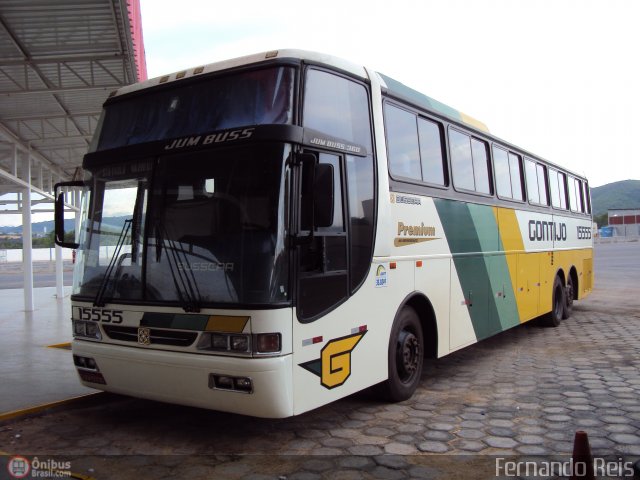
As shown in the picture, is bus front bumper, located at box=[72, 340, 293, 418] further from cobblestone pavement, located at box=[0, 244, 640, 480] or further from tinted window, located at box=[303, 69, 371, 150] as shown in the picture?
tinted window, located at box=[303, 69, 371, 150]

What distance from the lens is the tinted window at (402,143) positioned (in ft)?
19.5

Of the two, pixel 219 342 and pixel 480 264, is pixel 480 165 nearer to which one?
pixel 480 264

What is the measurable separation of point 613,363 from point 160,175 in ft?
20.8

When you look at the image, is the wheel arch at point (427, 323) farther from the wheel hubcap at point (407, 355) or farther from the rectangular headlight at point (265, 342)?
the rectangular headlight at point (265, 342)

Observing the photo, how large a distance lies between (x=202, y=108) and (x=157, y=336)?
195 cm

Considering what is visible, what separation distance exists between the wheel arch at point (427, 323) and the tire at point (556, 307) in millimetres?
5531

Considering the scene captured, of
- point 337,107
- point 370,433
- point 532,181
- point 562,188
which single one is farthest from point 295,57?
point 562,188

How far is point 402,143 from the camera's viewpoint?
620cm

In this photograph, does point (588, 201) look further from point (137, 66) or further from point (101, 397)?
point (101, 397)

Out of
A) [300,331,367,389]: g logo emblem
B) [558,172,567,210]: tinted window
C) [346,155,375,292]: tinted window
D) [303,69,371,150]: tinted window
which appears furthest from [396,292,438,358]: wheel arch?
[558,172,567,210]: tinted window

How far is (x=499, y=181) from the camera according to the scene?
8.78 meters

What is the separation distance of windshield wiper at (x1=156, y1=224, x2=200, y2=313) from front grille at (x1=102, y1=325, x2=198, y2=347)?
23 cm

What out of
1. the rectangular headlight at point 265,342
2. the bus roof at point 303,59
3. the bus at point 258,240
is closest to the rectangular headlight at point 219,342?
the bus at point 258,240

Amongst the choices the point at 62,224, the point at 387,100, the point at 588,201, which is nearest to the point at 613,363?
the point at 387,100
